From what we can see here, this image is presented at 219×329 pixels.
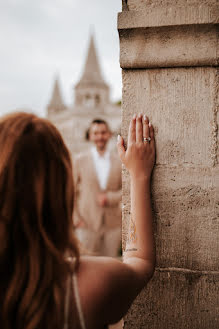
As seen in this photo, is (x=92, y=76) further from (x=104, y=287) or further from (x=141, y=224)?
(x=104, y=287)

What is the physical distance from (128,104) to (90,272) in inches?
33.2

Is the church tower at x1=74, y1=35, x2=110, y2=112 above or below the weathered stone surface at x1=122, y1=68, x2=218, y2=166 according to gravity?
above

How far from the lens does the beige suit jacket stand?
435cm

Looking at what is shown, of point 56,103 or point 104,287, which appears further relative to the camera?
point 56,103

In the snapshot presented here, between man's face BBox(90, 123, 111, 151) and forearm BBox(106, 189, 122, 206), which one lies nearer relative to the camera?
forearm BBox(106, 189, 122, 206)

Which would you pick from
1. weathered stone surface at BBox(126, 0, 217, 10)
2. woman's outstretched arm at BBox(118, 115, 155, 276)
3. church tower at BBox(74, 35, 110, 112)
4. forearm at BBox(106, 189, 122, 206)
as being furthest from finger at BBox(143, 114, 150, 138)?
church tower at BBox(74, 35, 110, 112)

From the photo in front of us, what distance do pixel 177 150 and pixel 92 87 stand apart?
60007mm

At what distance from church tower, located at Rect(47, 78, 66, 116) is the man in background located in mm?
61842

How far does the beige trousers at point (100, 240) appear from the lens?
14.3 feet

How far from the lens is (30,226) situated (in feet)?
3.55

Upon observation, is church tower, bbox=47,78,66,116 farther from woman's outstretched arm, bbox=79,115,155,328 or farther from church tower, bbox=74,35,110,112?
woman's outstretched arm, bbox=79,115,155,328

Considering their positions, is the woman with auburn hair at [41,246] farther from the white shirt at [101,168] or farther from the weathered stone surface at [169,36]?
the white shirt at [101,168]

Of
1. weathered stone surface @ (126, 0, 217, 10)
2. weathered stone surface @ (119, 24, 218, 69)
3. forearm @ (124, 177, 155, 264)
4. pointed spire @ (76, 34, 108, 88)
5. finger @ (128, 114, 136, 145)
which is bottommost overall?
forearm @ (124, 177, 155, 264)

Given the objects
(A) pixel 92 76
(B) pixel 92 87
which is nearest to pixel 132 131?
(B) pixel 92 87
